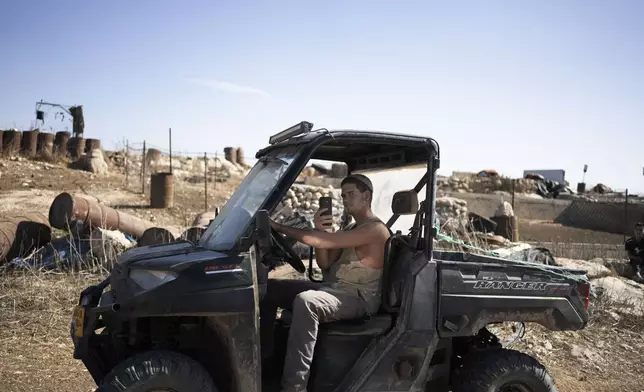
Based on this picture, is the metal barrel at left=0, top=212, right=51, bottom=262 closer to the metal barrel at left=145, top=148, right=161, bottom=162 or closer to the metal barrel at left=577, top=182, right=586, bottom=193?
the metal barrel at left=145, top=148, right=161, bottom=162

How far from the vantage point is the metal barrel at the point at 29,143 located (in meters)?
21.3

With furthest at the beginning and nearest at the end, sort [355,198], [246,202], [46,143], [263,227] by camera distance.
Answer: [46,143] < [355,198] < [246,202] < [263,227]

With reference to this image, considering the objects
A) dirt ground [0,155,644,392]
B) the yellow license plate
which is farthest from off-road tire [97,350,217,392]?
dirt ground [0,155,644,392]

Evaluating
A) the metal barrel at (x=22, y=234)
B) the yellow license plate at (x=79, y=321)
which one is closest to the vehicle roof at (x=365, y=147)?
the yellow license plate at (x=79, y=321)

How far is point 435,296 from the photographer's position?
12.4 ft

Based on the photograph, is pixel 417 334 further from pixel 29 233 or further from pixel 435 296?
pixel 29 233

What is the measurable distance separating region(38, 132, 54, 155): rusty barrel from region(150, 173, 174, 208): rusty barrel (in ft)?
25.6

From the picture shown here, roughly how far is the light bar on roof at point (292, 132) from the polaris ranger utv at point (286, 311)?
0.02m

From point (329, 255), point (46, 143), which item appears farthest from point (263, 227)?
point (46, 143)

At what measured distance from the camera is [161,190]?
16.4 metres

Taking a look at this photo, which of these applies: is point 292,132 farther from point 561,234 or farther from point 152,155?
point 152,155

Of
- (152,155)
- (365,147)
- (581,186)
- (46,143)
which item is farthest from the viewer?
(581,186)

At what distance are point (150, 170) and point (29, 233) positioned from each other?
51.5 feet

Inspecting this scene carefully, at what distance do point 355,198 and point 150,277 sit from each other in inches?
60.1
